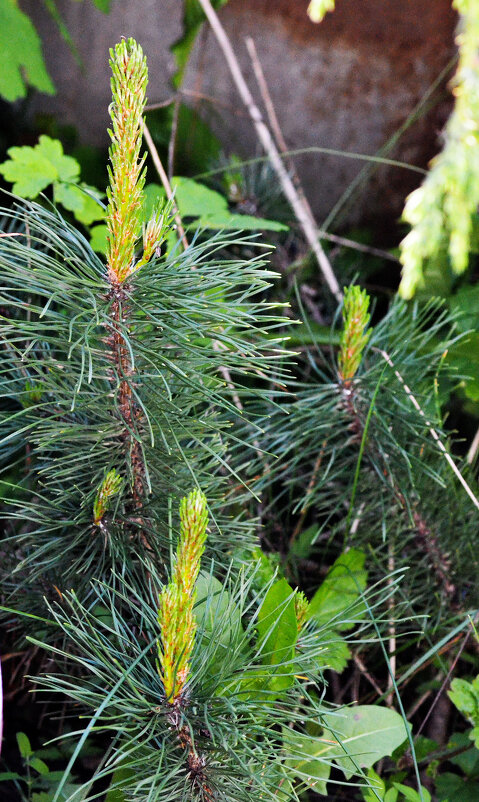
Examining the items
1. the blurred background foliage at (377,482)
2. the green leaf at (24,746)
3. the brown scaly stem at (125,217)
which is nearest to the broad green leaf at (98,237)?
the blurred background foliage at (377,482)

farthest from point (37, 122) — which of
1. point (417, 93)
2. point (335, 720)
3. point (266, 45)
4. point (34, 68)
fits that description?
point (335, 720)

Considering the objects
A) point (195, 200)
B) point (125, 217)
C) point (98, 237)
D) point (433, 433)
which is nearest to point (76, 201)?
point (98, 237)

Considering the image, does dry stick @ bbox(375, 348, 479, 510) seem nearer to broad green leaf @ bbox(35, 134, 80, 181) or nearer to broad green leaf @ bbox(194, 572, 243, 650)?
broad green leaf @ bbox(194, 572, 243, 650)

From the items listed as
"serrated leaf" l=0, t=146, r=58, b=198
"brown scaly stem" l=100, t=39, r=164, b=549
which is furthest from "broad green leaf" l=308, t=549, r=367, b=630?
"serrated leaf" l=0, t=146, r=58, b=198

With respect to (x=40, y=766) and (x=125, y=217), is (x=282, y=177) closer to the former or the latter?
(x=125, y=217)

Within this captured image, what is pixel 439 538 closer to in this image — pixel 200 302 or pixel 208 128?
pixel 200 302

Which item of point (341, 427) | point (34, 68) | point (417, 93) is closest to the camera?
point (341, 427)

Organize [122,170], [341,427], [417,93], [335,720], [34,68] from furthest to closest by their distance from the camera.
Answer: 1. [417,93]
2. [34,68]
3. [341,427]
4. [335,720]
5. [122,170]
